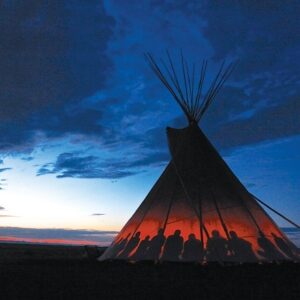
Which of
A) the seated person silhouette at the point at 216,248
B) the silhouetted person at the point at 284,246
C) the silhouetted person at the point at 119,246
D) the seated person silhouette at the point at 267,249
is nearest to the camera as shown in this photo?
the seated person silhouette at the point at 216,248

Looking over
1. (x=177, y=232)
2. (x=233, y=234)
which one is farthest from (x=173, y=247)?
(x=233, y=234)

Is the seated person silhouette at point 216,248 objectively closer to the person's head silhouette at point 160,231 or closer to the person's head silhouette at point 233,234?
the person's head silhouette at point 233,234

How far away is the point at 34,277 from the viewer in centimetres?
1206

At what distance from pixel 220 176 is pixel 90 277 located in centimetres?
458

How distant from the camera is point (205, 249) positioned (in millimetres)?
10758

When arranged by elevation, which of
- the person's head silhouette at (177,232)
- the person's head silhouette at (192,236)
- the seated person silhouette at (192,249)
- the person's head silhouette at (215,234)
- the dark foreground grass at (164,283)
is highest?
the person's head silhouette at (177,232)

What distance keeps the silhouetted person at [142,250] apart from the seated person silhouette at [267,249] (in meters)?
2.87

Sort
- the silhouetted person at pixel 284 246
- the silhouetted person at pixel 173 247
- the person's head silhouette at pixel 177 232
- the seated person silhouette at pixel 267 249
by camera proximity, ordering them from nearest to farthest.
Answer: the silhouetted person at pixel 173 247 < the seated person silhouette at pixel 267 249 < the person's head silhouette at pixel 177 232 < the silhouetted person at pixel 284 246

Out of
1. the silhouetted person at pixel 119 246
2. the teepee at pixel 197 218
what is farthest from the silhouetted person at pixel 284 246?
the silhouetted person at pixel 119 246

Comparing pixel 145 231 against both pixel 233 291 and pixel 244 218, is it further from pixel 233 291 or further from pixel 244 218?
pixel 233 291

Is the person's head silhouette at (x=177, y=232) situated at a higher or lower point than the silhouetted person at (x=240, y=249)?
higher

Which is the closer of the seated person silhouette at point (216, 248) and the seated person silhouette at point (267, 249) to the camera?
the seated person silhouette at point (216, 248)

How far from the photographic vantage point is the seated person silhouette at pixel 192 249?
10.6m

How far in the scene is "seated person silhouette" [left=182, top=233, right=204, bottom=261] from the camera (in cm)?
1063
